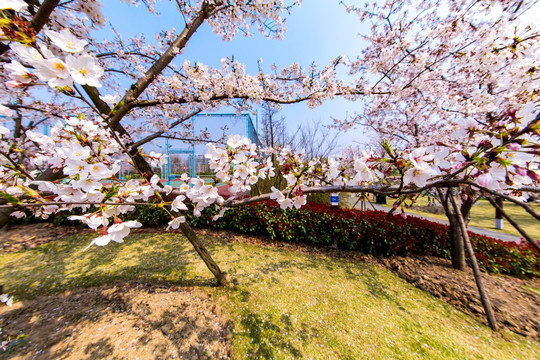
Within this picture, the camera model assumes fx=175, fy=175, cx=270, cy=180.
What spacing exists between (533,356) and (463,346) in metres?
0.72

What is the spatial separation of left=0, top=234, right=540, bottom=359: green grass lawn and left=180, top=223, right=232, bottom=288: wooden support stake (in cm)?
15

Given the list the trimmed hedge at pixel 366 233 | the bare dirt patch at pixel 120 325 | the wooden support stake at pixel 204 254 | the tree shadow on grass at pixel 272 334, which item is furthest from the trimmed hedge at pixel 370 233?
the bare dirt patch at pixel 120 325

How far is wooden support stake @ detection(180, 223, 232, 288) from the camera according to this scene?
2391 millimetres

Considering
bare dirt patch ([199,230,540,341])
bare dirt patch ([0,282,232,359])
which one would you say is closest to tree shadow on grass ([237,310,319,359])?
bare dirt patch ([0,282,232,359])

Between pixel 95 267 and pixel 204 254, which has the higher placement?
pixel 204 254

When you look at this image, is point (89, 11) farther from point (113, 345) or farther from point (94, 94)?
point (113, 345)

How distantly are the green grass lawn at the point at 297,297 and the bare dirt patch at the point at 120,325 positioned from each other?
27cm

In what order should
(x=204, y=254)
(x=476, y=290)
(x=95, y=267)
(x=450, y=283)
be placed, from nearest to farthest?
1. (x=204, y=254)
2. (x=476, y=290)
3. (x=450, y=283)
4. (x=95, y=267)

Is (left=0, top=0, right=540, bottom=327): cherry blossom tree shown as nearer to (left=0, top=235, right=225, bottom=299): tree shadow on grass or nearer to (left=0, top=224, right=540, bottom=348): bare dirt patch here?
(left=0, top=235, right=225, bottom=299): tree shadow on grass

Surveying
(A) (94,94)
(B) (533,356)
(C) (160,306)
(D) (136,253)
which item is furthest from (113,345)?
(B) (533,356)

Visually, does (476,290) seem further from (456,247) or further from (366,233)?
(366,233)

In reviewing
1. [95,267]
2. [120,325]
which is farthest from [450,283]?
[95,267]

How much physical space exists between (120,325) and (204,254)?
1.08 m

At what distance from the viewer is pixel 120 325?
197cm
